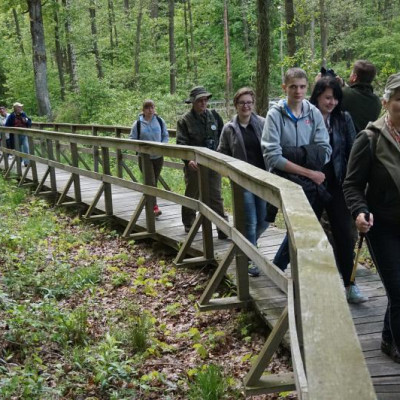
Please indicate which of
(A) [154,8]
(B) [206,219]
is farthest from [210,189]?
(A) [154,8]

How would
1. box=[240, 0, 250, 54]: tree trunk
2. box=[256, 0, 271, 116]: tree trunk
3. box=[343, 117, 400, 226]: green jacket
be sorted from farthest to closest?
box=[240, 0, 250, 54]: tree trunk → box=[256, 0, 271, 116]: tree trunk → box=[343, 117, 400, 226]: green jacket

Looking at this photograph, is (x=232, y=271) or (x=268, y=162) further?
(x=232, y=271)

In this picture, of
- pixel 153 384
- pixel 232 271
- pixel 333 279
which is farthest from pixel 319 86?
pixel 333 279

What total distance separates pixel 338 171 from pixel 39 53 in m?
18.6

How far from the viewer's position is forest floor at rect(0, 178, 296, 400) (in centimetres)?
406

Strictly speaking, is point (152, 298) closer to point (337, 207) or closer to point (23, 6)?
point (337, 207)

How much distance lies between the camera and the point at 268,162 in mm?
4363

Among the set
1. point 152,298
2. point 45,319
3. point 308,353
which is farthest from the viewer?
point 152,298

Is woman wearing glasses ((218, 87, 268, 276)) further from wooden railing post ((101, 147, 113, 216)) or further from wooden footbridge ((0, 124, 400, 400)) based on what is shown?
wooden railing post ((101, 147, 113, 216))

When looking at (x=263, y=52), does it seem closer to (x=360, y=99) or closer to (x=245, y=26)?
(x=360, y=99)

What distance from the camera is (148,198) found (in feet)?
23.5

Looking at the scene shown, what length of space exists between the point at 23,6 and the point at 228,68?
47.9 ft

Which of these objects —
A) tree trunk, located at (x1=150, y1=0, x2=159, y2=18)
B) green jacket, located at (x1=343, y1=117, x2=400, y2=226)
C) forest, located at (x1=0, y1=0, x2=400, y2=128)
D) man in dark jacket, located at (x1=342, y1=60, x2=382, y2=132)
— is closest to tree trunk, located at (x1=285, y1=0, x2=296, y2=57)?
forest, located at (x1=0, y1=0, x2=400, y2=128)

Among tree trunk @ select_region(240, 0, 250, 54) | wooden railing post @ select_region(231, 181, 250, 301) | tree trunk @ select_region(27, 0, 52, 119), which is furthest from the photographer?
tree trunk @ select_region(240, 0, 250, 54)
